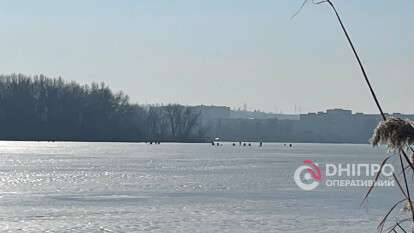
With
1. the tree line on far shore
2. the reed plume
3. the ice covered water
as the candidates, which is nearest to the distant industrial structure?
the tree line on far shore

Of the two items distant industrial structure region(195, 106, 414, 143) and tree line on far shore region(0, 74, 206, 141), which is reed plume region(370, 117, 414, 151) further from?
distant industrial structure region(195, 106, 414, 143)

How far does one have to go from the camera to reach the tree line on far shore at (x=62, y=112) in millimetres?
103125

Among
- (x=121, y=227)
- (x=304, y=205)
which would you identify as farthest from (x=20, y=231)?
(x=304, y=205)

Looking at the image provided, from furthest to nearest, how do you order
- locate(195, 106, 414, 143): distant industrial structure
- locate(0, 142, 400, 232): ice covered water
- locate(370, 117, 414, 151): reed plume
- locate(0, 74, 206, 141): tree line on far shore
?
locate(195, 106, 414, 143): distant industrial structure
locate(0, 74, 206, 141): tree line on far shore
locate(0, 142, 400, 232): ice covered water
locate(370, 117, 414, 151): reed plume

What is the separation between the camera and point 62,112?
343ft

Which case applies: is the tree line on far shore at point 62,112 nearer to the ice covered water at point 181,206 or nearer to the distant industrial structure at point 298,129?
the distant industrial structure at point 298,129

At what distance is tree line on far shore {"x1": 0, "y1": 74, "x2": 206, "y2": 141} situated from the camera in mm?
103125

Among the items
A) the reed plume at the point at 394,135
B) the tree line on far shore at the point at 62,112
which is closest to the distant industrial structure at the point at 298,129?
the tree line on far shore at the point at 62,112

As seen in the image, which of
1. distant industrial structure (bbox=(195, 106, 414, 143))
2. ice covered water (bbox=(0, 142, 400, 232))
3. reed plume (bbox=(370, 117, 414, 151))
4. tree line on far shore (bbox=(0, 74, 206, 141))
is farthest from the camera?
distant industrial structure (bbox=(195, 106, 414, 143))

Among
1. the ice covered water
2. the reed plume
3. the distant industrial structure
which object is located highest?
the distant industrial structure

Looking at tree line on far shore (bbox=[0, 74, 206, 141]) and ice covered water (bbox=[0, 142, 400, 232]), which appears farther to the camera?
tree line on far shore (bbox=[0, 74, 206, 141])

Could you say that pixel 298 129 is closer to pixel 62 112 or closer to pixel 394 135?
pixel 62 112

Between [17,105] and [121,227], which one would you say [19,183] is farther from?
[17,105]

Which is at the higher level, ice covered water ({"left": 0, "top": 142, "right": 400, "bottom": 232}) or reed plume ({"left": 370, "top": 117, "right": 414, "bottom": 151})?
reed plume ({"left": 370, "top": 117, "right": 414, "bottom": 151})
